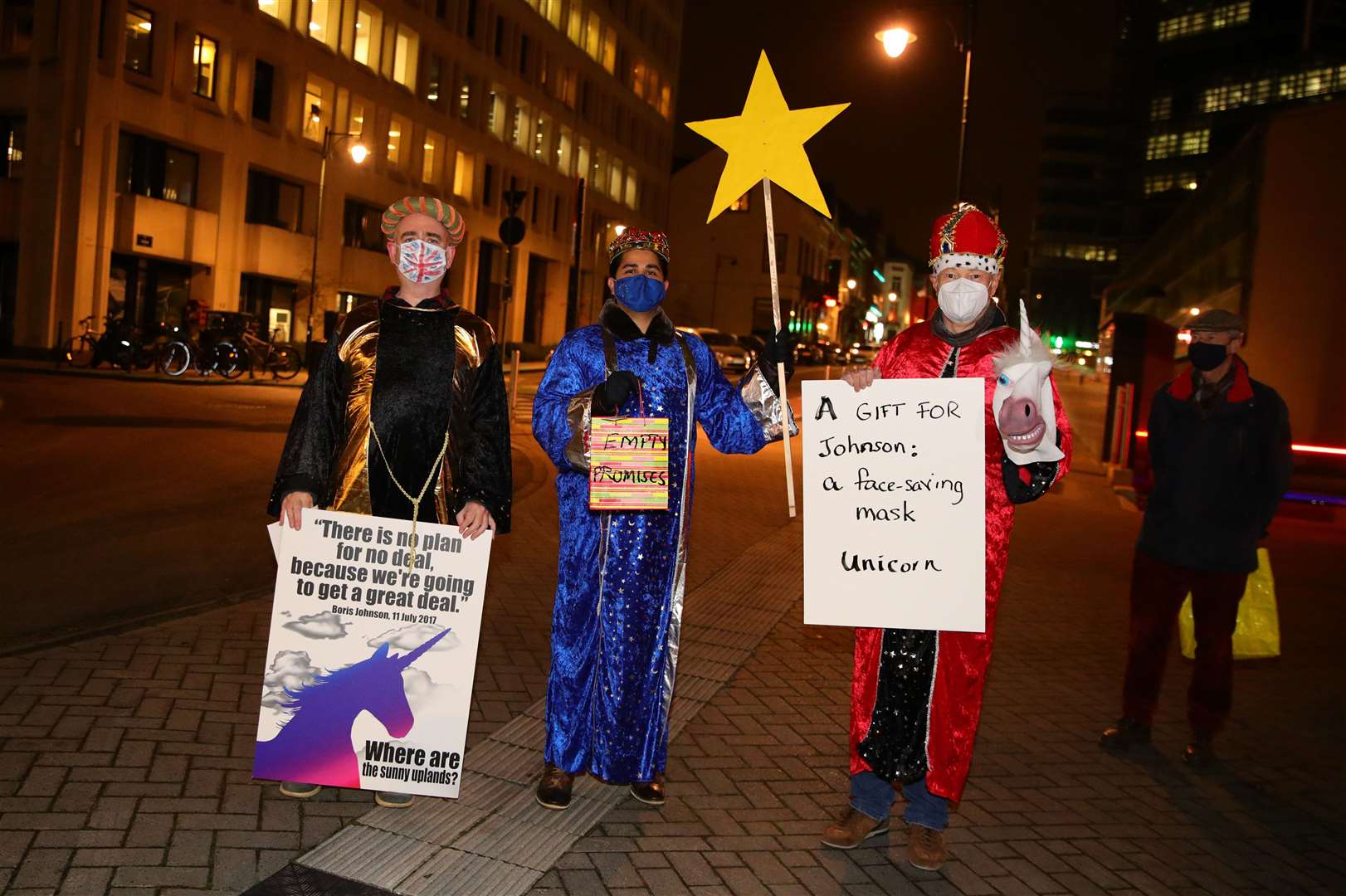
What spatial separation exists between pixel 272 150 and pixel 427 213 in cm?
3281

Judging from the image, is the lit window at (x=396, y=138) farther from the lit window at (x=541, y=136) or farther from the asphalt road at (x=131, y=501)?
the asphalt road at (x=131, y=501)

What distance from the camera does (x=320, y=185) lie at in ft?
115

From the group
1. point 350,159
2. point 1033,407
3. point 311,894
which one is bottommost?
point 311,894

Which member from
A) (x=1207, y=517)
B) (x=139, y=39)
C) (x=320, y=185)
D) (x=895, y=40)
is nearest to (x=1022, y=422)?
(x=1207, y=517)

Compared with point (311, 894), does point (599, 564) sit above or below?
above

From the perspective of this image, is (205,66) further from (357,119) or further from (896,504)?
(896,504)

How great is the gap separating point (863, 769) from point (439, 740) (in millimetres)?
1456

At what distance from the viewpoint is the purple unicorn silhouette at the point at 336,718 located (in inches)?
158

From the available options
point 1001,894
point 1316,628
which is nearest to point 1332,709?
point 1316,628

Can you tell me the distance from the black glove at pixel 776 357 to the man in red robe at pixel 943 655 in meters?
0.33

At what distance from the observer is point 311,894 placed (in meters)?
3.42

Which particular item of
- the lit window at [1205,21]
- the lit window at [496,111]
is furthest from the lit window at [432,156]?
the lit window at [1205,21]

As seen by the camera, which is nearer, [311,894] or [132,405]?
[311,894]

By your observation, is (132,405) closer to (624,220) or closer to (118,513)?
Answer: (118,513)
